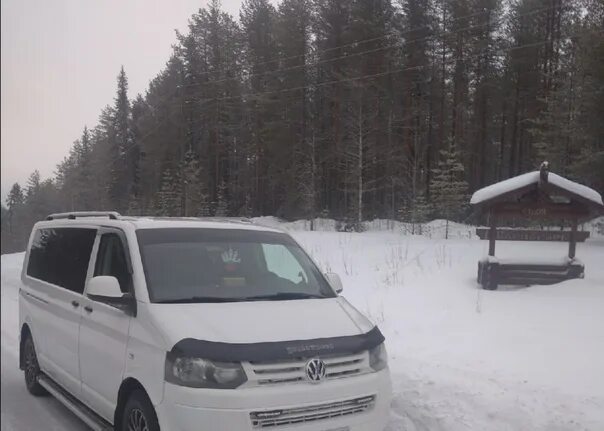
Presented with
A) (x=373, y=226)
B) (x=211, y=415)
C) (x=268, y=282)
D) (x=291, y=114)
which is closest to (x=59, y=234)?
(x=268, y=282)

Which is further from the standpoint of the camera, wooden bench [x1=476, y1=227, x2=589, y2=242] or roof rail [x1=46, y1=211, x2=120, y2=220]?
wooden bench [x1=476, y1=227, x2=589, y2=242]

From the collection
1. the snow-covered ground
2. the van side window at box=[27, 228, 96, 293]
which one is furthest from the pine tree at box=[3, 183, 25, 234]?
the snow-covered ground

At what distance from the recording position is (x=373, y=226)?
2577 cm

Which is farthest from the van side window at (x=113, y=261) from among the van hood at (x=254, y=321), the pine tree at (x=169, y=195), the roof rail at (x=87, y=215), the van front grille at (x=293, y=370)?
the pine tree at (x=169, y=195)

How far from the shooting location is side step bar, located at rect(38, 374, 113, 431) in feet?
14.0

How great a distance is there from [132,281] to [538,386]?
4363mm

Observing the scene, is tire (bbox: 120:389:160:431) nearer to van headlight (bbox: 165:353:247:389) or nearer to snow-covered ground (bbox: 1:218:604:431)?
van headlight (bbox: 165:353:247:389)

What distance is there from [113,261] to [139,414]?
4.69 ft

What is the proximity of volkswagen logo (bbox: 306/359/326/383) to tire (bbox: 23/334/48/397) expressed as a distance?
146 inches

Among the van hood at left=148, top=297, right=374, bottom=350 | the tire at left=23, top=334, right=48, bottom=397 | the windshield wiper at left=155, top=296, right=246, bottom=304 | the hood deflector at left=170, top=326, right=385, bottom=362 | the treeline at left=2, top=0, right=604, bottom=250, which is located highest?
the treeline at left=2, top=0, right=604, bottom=250

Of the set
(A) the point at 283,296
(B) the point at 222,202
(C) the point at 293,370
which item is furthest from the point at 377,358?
(B) the point at 222,202

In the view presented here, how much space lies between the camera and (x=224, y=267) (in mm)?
4645

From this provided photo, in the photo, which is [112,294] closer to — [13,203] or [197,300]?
[197,300]

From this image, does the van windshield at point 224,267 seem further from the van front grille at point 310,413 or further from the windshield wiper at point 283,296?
the van front grille at point 310,413
